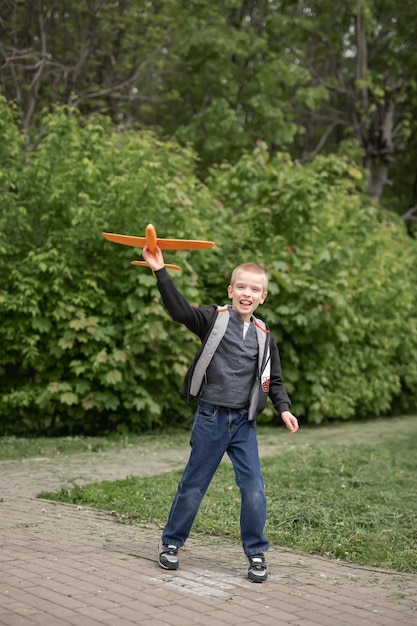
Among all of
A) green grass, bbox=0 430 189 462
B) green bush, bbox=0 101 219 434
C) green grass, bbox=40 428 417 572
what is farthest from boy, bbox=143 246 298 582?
green bush, bbox=0 101 219 434

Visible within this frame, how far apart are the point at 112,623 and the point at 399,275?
14360 mm

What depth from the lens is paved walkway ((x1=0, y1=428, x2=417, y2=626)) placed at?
4520mm

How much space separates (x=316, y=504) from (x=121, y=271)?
5.97m

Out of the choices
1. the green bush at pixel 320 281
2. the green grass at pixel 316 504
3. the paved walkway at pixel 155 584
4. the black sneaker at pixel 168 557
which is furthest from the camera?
the green bush at pixel 320 281

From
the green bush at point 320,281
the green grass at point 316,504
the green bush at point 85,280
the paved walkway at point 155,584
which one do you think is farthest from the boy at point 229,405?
the green bush at point 320,281

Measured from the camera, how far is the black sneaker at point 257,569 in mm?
5254

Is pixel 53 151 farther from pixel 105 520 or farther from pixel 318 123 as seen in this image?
pixel 318 123

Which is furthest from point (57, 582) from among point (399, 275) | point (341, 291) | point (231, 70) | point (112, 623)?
point (231, 70)

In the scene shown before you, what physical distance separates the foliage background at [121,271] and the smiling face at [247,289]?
6.65 m

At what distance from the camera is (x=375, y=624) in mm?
4527

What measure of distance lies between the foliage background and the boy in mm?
6661

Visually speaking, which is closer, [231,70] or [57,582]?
[57,582]

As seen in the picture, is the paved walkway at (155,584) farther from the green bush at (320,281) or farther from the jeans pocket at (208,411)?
the green bush at (320,281)

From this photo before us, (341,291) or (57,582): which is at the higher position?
(341,291)
